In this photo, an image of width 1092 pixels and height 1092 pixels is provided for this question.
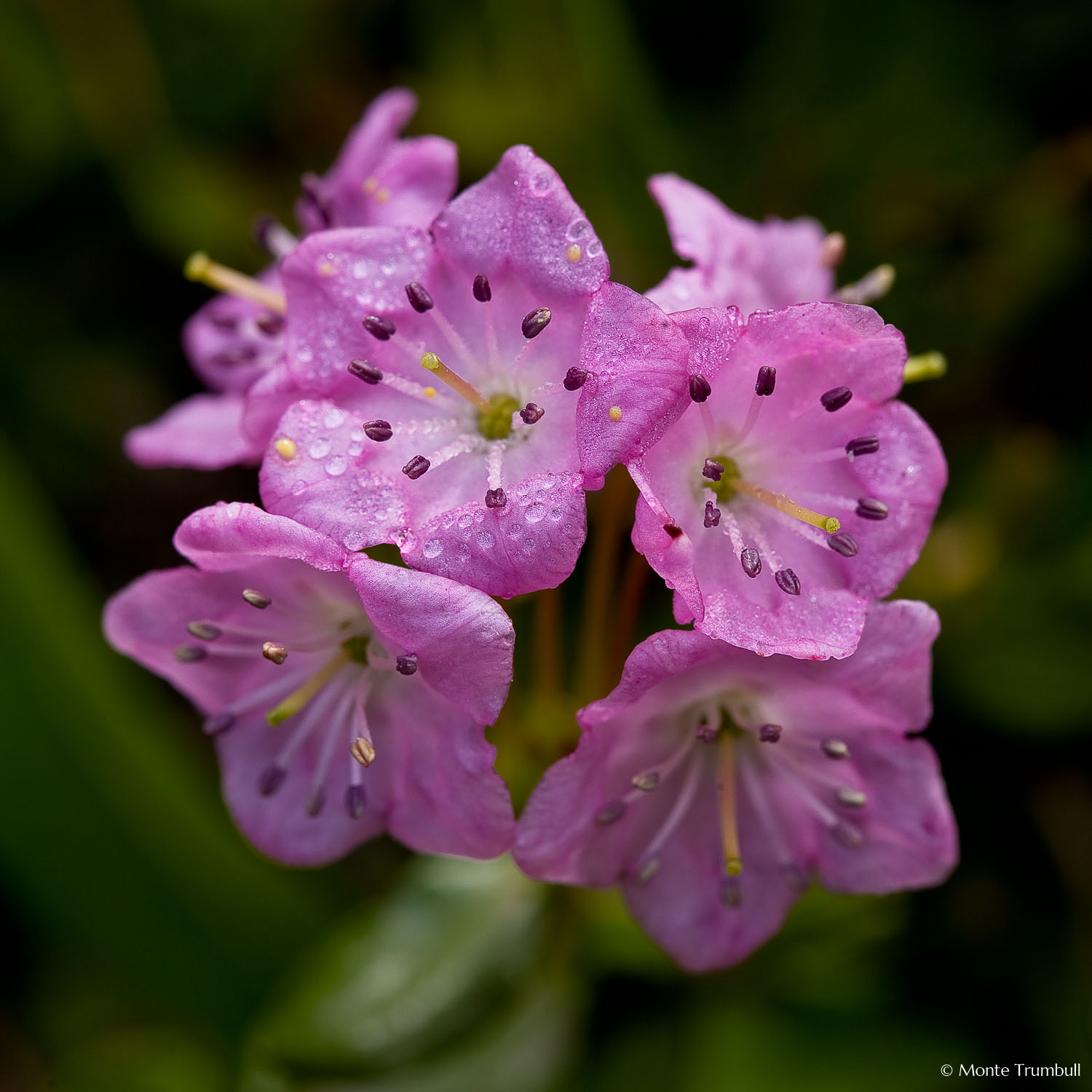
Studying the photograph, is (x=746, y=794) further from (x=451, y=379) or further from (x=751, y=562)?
(x=451, y=379)

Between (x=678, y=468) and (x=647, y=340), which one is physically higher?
(x=647, y=340)

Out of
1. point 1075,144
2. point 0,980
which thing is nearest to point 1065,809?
point 1075,144

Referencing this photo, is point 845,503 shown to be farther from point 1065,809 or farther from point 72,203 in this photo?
point 72,203

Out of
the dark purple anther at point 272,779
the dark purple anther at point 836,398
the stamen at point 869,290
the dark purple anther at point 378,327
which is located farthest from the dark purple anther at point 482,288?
the dark purple anther at point 272,779

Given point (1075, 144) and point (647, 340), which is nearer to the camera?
point (647, 340)

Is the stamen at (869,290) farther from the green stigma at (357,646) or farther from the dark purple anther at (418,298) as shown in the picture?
the green stigma at (357,646)

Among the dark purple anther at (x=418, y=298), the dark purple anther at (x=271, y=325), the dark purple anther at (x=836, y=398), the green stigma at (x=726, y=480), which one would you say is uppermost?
the dark purple anther at (x=418, y=298)
